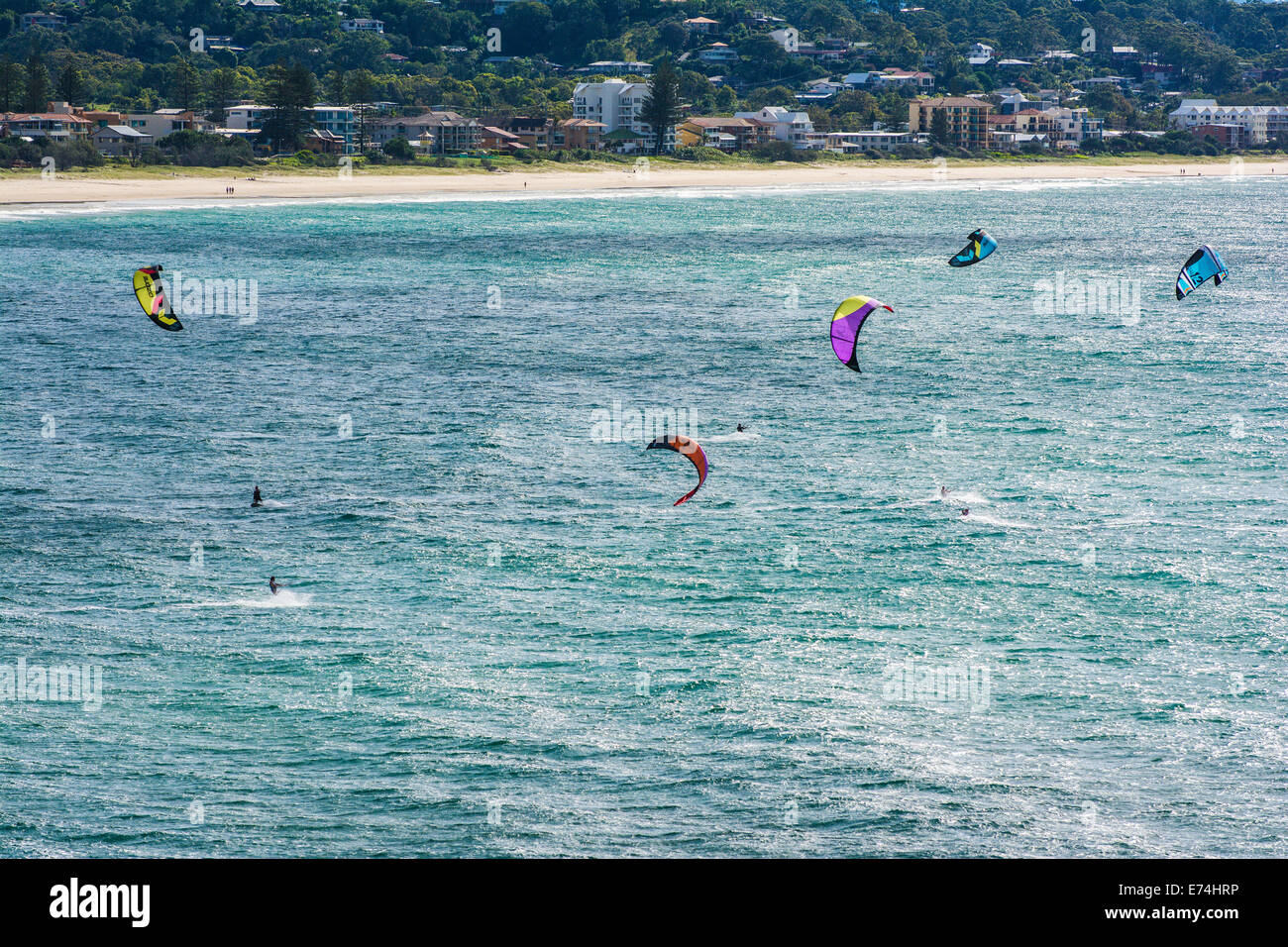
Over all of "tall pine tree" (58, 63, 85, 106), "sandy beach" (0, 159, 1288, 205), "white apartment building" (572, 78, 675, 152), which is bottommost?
"sandy beach" (0, 159, 1288, 205)

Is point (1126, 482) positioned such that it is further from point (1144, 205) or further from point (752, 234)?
point (1144, 205)

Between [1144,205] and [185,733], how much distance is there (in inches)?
5346

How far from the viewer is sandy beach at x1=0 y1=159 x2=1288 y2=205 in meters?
113

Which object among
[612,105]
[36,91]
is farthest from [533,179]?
[36,91]

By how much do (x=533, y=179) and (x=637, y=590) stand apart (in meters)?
115

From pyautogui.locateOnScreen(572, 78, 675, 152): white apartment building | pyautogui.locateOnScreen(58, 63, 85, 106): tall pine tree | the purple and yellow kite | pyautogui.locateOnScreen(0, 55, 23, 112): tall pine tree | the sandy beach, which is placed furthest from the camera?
pyautogui.locateOnScreen(572, 78, 675, 152): white apartment building

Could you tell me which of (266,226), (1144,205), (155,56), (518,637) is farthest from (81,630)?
(155,56)

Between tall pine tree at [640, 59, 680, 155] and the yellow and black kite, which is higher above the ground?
tall pine tree at [640, 59, 680, 155]

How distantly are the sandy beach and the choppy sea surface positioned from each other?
52.0m

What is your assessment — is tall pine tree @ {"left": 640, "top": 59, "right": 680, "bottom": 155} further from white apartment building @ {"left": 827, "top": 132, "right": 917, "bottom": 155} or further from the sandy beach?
white apartment building @ {"left": 827, "top": 132, "right": 917, "bottom": 155}

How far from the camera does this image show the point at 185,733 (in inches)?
868

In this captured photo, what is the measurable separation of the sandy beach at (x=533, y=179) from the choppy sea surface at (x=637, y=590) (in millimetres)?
52042

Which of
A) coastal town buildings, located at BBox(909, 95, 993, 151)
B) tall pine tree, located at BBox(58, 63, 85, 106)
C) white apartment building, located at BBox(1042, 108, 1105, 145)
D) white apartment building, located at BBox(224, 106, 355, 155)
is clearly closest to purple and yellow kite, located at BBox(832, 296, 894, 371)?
white apartment building, located at BBox(224, 106, 355, 155)

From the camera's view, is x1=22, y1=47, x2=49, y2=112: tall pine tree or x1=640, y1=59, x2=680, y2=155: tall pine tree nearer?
x1=22, y1=47, x2=49, y2=112: tall pine tree
